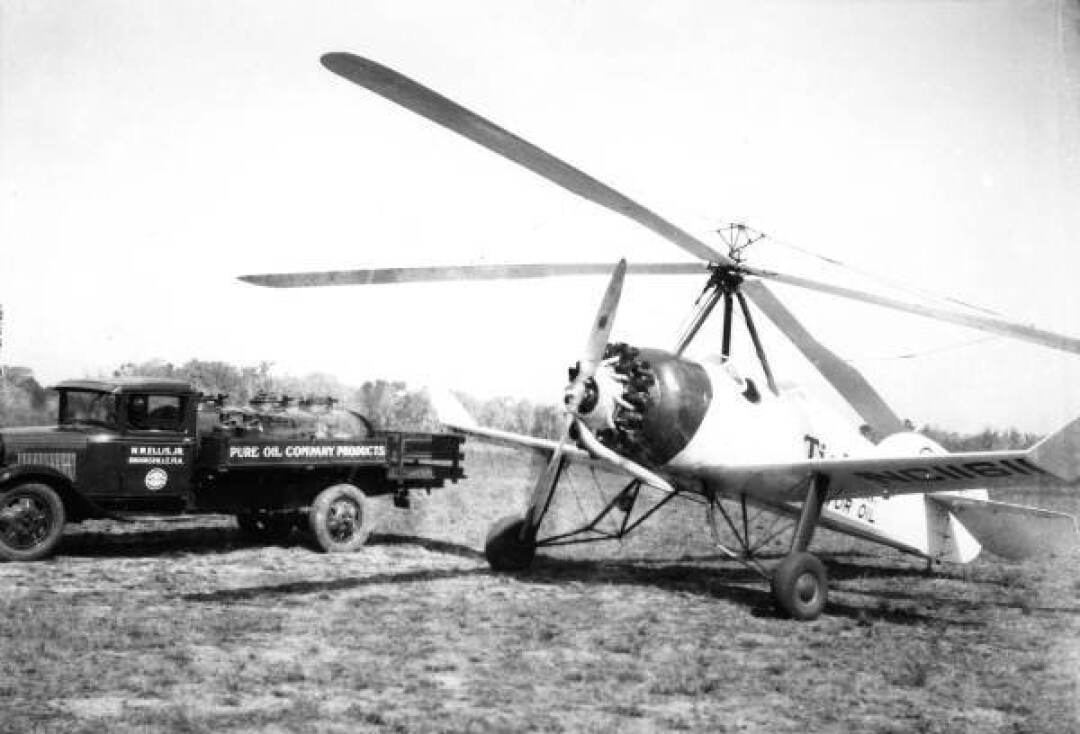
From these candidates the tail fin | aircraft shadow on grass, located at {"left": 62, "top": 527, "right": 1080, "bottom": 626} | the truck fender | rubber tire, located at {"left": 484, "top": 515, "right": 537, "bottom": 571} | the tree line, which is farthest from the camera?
the tree line

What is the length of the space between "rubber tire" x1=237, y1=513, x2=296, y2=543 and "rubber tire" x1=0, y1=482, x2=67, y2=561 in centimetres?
265

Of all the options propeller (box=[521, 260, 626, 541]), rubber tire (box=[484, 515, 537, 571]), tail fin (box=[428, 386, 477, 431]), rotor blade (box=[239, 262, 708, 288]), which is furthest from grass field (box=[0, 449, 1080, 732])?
rotor blade (box=[239, 262, 708, 288])

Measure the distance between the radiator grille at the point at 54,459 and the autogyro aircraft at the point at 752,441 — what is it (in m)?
3.32

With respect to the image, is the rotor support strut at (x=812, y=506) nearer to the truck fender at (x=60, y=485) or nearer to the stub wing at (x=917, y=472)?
the stub wing at (x=917, y=472)

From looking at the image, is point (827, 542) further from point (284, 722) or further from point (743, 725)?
point (284, 722)

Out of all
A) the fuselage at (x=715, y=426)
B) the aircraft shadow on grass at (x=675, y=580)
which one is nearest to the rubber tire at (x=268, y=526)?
the aircraft shadow on grass at (x=675, y=580)

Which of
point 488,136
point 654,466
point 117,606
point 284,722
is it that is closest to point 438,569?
point 654,466

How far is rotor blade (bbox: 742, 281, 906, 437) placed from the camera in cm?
983

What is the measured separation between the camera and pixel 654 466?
8898 mm

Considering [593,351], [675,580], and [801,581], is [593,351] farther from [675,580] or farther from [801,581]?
[675,580]

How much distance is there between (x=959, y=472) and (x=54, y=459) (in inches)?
349

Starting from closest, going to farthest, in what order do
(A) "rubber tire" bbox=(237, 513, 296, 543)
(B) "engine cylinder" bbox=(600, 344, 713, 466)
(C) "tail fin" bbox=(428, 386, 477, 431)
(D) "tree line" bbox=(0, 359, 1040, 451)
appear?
(B) "engine cylinder" bbox=(600, 344, 713, 466)
(C) "tail fin" bbox=(428, 386, 477, 431)
(A) "rubber tire" bbox=(237, 513, 296, 543)
(D) "tree line" bbox=(0, 359, 1040, 451)

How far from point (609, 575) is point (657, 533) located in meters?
4.45

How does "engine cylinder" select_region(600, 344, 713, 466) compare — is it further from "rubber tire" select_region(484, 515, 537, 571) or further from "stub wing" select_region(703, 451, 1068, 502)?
"rubber tire" select_region(484, 515, 537, 571)
